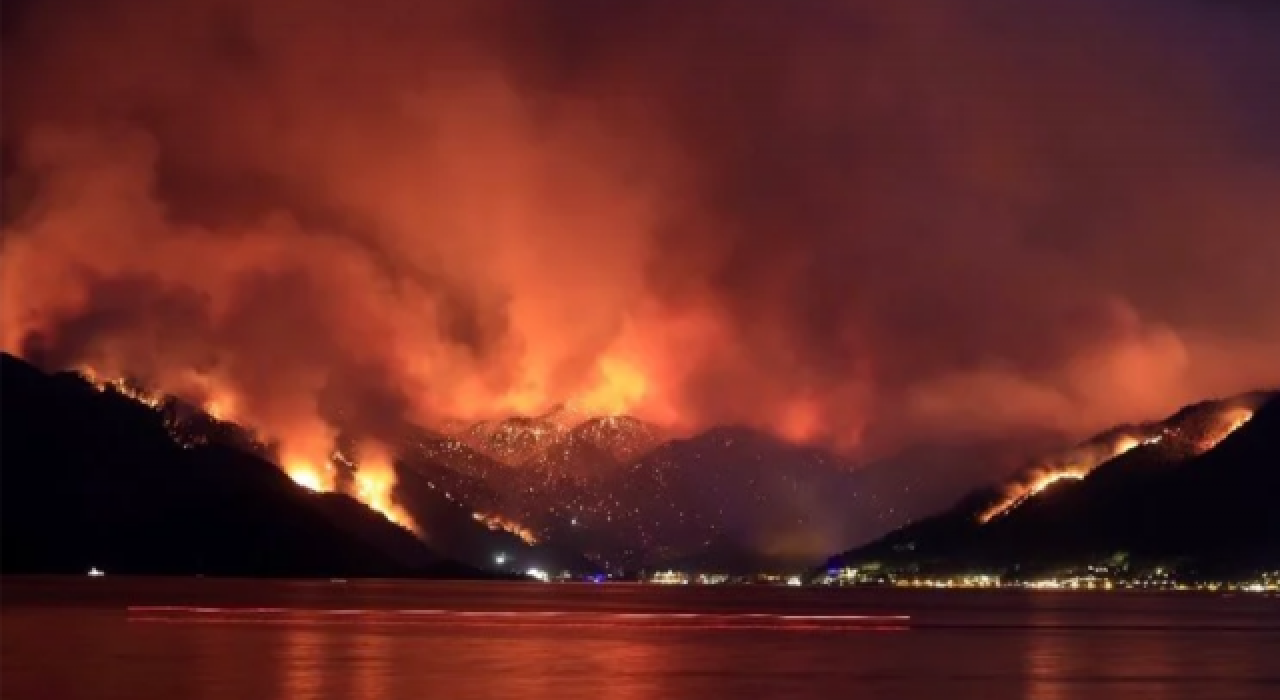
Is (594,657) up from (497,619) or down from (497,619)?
down

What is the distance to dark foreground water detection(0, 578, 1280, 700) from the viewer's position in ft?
201

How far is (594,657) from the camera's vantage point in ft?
262

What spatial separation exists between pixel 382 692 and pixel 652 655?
26.0 m

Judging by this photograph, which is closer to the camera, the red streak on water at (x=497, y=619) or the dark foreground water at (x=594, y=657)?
the dark foreground water at (x=594, y=657)

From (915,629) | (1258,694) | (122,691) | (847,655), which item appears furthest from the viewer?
(915,629)

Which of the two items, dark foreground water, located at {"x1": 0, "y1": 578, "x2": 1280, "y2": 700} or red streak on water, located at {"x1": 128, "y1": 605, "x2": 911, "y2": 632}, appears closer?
dark foreground water, located at {"x1": 0, "y1": 578, "x2": 1280, "y2": 700}

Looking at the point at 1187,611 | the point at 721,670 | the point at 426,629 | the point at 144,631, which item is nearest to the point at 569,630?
the point at 426,629

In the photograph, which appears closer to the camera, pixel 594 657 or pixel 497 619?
pixel 594 657

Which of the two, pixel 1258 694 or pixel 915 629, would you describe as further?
pixel 915 629

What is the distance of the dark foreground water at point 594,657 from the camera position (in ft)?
201

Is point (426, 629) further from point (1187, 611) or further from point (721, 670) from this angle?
point (1187, 611)

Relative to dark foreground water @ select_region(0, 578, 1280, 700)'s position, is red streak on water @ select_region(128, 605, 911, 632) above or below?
above

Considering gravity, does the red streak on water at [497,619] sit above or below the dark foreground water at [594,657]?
above

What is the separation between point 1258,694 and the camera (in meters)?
63.6
